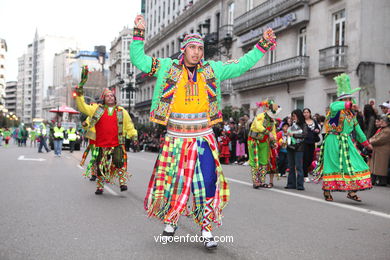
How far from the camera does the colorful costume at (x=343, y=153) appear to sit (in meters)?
8.13

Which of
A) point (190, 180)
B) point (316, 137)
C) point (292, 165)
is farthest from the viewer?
point (316, 137)

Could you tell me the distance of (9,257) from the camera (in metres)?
4.43

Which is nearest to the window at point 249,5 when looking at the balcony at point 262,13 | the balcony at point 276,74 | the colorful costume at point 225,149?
the balcony at point 262,13

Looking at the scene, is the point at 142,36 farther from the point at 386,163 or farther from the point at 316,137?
the point at 386,163

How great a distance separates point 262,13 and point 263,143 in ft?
66.6

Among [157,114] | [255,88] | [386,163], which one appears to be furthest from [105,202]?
[255,88]

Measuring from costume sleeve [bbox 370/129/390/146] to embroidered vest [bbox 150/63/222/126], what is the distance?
27.0 ft

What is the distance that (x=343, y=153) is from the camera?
27.1ft

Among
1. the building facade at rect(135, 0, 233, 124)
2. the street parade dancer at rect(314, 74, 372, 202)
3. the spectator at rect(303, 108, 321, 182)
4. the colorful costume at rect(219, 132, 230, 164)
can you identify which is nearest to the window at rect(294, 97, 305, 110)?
the building facade at rect(135, 0, 233, 124)

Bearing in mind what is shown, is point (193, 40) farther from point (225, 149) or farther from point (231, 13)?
point (231, 13)

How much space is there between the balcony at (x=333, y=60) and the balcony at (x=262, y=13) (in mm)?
3693

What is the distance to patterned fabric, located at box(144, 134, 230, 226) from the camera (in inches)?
193

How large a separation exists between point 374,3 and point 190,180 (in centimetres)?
1909

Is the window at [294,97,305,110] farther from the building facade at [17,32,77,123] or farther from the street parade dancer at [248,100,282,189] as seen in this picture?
the building facade at [17,32,77,123]
